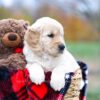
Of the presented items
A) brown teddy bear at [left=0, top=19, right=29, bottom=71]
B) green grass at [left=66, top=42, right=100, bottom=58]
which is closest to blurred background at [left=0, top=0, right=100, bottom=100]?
green grass at [left=66, top=42, right=100, bottom=58]

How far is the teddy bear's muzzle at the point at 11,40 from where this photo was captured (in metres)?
4.55

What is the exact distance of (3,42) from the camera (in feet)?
15.1

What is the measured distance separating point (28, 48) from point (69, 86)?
1.24 feet

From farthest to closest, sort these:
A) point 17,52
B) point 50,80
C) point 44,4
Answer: point 44,4 → point 17,52 → point 50,80

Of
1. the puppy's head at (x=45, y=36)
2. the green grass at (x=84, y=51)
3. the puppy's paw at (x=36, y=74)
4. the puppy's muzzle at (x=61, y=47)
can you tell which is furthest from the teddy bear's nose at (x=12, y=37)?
the green grass at (x=84, y=51)

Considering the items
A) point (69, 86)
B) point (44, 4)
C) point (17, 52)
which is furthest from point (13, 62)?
point (44, 4)

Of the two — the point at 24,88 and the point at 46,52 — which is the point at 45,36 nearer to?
the point at 46,52

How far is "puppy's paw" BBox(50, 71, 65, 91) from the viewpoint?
4.23 metres

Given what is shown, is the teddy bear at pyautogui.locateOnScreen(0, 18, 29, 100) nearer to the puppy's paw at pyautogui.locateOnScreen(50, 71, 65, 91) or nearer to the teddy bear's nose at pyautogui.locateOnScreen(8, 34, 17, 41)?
the teddy bear's nose at pyautogui.locateOnScreen(8, 34, 17, 41)

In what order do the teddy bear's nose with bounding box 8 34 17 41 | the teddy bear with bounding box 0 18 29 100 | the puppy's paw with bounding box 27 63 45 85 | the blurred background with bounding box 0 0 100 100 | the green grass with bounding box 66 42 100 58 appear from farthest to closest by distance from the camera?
the blurred background with bounding box 0 0 100 100 → the green grass with bounding box 66 42 100 58 → the teddy bear's nose with bounding box 8 34 17 41 → the teddy bear with bounding box 0 18 29 100 → the puppy's paw with bounding box 27 63 45 85

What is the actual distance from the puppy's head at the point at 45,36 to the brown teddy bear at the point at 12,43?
7.5 inches

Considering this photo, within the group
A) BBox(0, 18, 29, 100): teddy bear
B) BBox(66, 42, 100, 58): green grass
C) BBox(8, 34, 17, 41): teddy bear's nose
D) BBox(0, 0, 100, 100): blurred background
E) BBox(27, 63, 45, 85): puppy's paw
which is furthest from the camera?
BBox(0, 0, 100, 100): blurred background

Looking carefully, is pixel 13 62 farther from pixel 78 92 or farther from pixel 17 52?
pixel 78 92

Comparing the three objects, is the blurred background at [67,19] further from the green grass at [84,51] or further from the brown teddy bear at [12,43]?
the brown teddy bear at [12,43]
